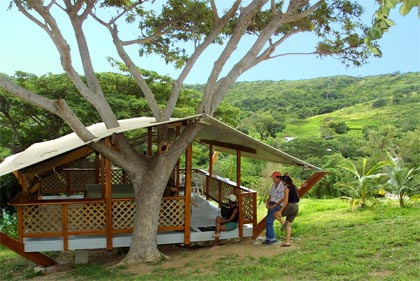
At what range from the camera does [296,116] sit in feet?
217

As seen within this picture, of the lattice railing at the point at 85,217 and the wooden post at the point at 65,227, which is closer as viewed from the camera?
the wooden post at the point at 65,227

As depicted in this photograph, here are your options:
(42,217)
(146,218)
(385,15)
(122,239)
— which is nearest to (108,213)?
(122,239)

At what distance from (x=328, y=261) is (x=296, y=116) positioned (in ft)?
201

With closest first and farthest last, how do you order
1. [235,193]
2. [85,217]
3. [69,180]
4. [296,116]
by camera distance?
[85,217]
[235,193]
[69,180]
[296,116]

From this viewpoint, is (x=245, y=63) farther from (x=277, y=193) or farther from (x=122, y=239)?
(x=122, y=239)

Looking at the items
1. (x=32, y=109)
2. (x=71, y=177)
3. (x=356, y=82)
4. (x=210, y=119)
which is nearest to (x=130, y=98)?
(x=32, y=109)

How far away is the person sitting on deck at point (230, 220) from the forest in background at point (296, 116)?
5.67 m

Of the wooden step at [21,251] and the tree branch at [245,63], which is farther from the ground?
the tree branch at [245,63]

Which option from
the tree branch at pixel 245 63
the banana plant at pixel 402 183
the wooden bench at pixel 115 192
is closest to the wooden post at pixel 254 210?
the tree branch at pixel 245 63

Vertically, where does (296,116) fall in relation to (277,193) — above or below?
below

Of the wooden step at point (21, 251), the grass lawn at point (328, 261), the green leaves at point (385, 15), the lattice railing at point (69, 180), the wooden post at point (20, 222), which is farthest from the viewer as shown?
the lattice railing at point (69, 180)

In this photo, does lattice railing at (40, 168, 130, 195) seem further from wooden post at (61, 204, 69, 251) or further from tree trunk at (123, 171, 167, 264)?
tree trunk at (123, 171, 167, 264)

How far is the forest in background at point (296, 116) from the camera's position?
17.0 meters

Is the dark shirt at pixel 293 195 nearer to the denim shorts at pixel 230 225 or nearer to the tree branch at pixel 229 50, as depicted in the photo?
the denim shorts at pixel 230 225
